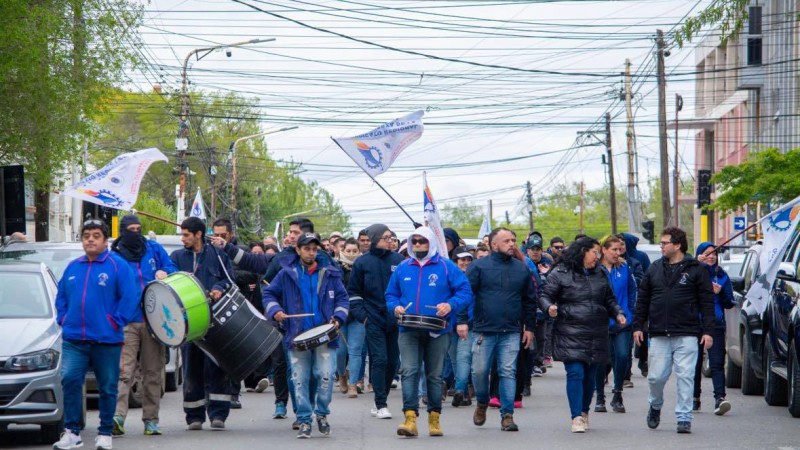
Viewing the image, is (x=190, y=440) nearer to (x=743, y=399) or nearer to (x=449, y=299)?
(x=449, y=299)

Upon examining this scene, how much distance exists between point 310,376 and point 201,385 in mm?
1090

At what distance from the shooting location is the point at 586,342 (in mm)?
12320


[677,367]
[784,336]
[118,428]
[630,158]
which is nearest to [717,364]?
[784,336]

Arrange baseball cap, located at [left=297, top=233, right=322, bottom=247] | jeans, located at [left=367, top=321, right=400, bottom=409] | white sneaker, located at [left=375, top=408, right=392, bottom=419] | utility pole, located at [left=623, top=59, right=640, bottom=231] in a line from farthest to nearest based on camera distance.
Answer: utility pole, located at [left=623, top=59, right=640, bottom=231] < white sneaker, located at [left=375, top=408, right=392, bottom=419] < jeans, located at [left=367, top=321, right=400, bottom=409] < baseball cap, located at [left=297, top=233, right=322, bottom=247]

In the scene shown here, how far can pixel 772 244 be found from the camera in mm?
14117

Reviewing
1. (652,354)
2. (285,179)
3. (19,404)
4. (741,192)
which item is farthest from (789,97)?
(285,179)

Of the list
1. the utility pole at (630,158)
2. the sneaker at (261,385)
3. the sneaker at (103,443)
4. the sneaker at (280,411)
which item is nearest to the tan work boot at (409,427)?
the sneaker at (280,411)

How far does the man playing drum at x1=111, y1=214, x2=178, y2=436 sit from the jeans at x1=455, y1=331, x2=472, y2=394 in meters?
3.67

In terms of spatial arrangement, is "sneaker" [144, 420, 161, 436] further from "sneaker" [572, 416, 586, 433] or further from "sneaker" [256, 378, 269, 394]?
"sneaker" [256, 378, 269, 394]

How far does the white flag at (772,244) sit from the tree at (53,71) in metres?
12.0

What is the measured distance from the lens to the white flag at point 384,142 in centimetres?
1697

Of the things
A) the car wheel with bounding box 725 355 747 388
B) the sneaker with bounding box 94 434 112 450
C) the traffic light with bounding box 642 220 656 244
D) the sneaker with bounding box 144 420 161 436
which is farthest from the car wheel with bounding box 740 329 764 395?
the traffic light with bounding box 642 220 656 244

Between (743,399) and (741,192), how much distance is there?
18832 millimetres

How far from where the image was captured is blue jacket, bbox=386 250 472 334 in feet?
39.1
